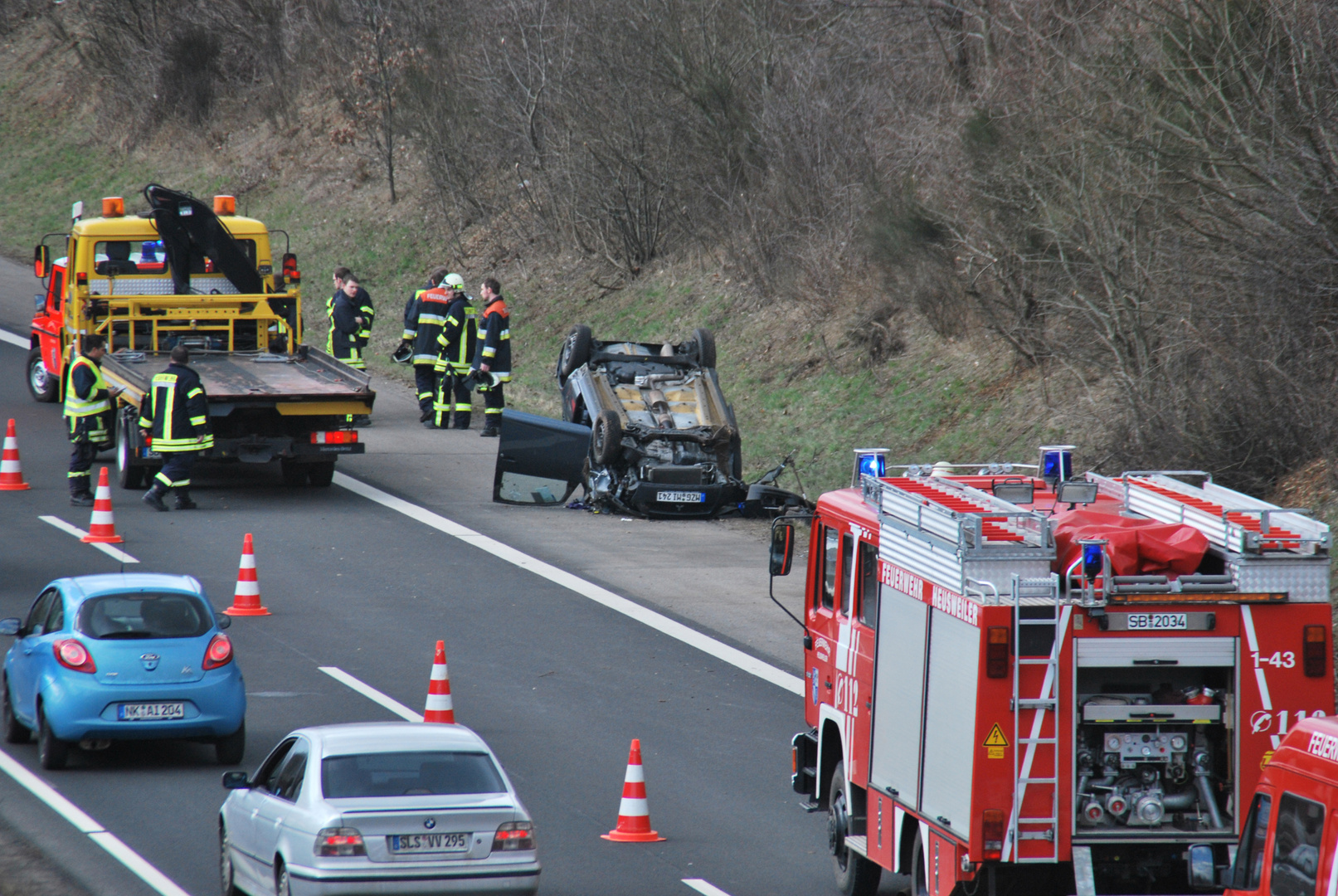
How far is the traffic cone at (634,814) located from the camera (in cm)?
988

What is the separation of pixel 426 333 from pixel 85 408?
5918 mm

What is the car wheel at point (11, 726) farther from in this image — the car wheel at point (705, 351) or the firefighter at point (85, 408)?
the car wheel at point (705, 351)

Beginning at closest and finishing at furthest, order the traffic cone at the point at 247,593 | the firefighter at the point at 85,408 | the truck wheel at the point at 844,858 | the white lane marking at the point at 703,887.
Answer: the truck wheel at the point at 844,858
the white lane marking at the point at 703,887
the traffic cone at the point at 247,593
the firefighter at the point at 85,408

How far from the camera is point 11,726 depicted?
1164cm

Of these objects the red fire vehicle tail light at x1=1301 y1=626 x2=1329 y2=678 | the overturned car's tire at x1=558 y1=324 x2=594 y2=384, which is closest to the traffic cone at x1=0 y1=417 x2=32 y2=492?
the overturned car's tire at x1=558 y1=324 x2=594 y2=384

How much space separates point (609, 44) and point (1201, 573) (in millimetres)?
23973

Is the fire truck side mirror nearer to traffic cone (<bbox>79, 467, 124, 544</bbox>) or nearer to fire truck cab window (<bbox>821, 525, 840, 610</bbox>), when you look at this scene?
fire truck cab window (<bbox>821, 525, 840, 610</bbox>)

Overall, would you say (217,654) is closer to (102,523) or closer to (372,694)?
(372,694)

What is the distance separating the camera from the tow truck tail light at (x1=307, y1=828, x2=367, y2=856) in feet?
25.1

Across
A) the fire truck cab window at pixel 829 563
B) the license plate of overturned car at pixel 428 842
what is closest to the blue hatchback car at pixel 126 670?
the license plate of overturned car at pixel 428 842

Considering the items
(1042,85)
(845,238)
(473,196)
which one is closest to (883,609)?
(1042,85)

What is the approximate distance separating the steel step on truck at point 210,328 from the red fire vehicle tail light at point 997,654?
1273cm

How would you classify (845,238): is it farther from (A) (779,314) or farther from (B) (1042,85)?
(B) (1042,85)

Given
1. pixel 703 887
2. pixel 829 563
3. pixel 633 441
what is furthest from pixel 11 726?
pixel 633 441
